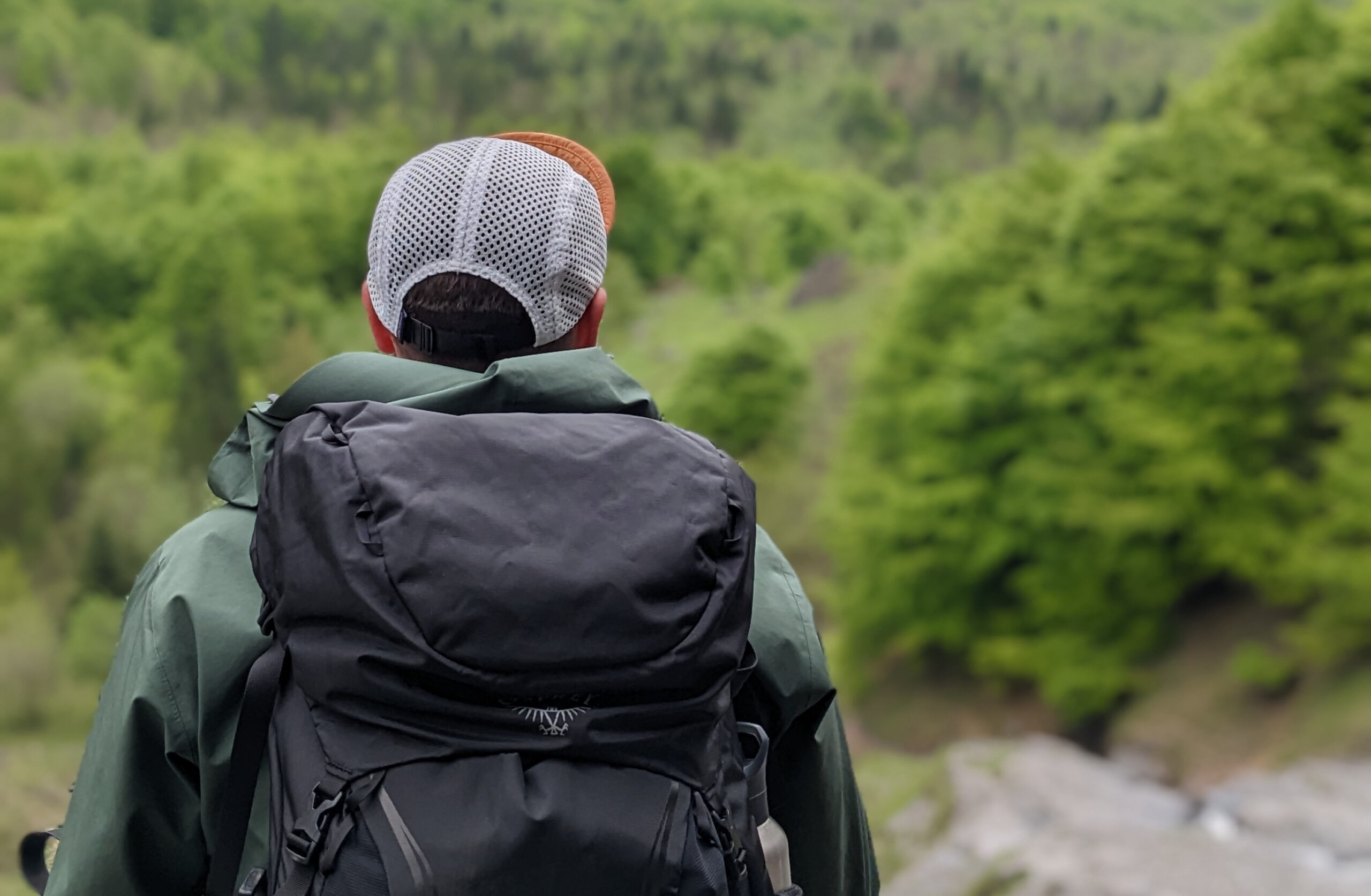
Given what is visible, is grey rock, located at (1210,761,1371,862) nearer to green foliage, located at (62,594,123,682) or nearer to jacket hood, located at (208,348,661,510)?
jacket hood, located at (208,348,661,510)

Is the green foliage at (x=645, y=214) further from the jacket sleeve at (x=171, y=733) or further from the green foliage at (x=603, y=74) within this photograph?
the jacket sleeve at (x=171, y=733)

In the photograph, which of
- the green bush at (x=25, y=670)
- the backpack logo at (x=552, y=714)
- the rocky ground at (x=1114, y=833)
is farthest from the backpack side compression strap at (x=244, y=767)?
the green bush at (x=25, y=670)

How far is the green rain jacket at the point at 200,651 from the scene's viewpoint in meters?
1.57

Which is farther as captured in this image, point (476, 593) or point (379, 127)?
point (379, 127)

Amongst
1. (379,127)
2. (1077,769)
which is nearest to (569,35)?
(379,127)

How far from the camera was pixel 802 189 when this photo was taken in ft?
335

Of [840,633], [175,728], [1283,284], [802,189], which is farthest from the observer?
[802,189]

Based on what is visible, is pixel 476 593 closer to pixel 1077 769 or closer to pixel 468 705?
pixel 468 705

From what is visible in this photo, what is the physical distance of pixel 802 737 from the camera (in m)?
1.83

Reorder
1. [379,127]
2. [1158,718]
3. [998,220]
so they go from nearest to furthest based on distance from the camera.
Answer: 1. [1158,718]
2. [998,220]
3. [379,127]

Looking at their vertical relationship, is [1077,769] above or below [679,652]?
below

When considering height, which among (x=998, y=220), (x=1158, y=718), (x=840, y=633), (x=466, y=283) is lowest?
(x=840, y=633)

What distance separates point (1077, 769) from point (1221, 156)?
412 inches

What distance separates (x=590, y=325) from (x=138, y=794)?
2.48 feet
